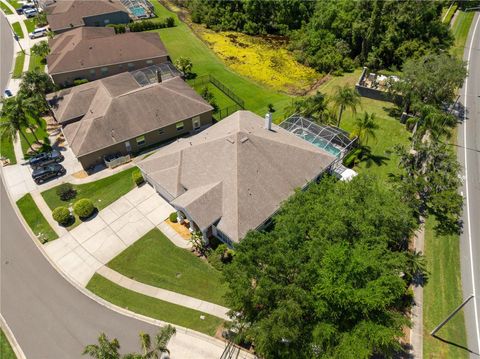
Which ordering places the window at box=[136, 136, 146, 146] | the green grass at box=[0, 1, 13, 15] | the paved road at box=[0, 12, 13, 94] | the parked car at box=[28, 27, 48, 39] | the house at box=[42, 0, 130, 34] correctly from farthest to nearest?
the green grass at box=[0, 1, 13, 15] → the parked car at box=[28, 27, 48, 39] → the house at box=[42, 0, 130, 34] → the paved road at box=[0, 12, 13, 94] → the window at box=[136, 136, 146, 146]

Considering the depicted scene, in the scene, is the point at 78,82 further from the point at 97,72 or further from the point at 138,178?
the point at 138,178

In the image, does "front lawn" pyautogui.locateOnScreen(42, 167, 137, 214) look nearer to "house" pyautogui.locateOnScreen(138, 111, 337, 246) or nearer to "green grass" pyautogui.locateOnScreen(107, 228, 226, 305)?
"house" pyautogui.locateOnScreen(138, 111, 337, 246)

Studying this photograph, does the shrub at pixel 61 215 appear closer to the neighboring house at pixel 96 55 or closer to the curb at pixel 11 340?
the curb at pixel 11 340

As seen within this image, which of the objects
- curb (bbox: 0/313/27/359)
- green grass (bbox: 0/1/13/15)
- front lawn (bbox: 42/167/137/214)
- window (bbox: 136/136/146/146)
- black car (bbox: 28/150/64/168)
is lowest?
curb (bbox: 0/313/27/359)

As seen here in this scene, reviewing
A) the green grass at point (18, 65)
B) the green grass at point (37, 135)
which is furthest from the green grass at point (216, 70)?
the green grass at point (18, 65)

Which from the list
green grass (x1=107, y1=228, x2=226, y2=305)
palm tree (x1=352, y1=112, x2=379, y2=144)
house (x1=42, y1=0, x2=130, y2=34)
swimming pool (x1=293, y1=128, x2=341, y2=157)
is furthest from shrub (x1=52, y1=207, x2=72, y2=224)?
house (x1=42, y1=0, x2=130, y2=34)

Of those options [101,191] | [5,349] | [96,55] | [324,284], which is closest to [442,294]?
[324,284]

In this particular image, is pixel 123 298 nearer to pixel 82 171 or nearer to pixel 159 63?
pixel 82 171

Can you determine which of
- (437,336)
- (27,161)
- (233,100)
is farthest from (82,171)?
(437,336)
